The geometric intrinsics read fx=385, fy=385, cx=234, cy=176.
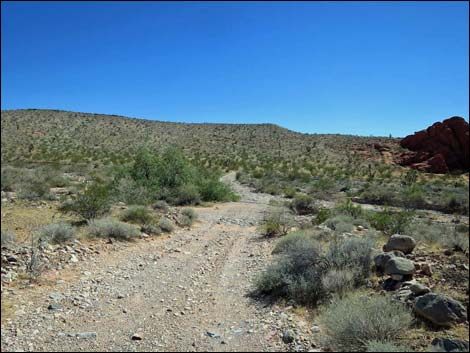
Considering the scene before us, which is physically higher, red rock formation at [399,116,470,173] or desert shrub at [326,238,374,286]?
red rock formation at [399,116,470,173]

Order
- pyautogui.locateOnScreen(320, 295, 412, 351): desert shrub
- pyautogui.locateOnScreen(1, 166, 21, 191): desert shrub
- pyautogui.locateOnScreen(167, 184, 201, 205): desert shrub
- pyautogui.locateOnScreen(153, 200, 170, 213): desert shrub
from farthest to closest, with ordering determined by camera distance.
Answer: pyautogui.locateOnScreen(167, 184, 201, 205): desert shrub < pyautogui.locateOnScreen(153, 200, 170, 213): desert shrub < pyautogui.locateOnScreen(1, 166, 21, 191): desert shrub < pyautogui.locateOnScreen(320, 295, 412, 351): desert shrub

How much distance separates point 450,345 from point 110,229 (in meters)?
8.66

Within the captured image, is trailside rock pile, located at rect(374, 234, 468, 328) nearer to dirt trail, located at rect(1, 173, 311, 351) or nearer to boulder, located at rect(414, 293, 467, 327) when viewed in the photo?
boulder, located at rect(414, 293, 467, 327)

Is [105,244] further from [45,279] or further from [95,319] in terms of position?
[95,319]

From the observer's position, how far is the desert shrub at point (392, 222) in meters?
11.5

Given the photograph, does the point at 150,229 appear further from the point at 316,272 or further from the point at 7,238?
the point at 316,272

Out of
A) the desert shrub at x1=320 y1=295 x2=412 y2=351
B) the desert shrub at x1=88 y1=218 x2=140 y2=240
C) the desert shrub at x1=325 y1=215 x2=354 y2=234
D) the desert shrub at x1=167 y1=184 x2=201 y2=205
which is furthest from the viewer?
the desert shrub at x1=167 y1=184 x2=201 y2=205

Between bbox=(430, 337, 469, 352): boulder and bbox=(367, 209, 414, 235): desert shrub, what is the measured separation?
7.01 metres

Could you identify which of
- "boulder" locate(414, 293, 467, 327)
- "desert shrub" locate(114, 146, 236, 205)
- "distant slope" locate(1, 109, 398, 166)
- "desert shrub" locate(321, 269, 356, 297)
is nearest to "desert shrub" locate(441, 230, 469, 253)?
"boulder" locate(414, 293, 467, 327)

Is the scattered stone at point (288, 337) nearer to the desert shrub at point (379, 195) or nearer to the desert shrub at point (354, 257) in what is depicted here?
the desert shrub at point (354, 257)

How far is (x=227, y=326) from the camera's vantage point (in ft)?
19.6

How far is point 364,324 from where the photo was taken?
5.07 m

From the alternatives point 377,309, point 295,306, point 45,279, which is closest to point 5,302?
point 45,279

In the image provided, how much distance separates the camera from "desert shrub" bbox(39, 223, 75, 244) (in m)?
9.30
